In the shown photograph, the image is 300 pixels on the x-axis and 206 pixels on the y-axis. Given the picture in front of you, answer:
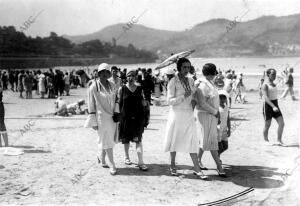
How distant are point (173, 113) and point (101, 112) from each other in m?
1.10

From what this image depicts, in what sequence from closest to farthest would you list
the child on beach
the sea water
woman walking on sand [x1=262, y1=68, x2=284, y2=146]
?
1. the child on beach
2. woman walking on sand [x1=262, y1=68, x2=284, y2=146]
3. the sea water

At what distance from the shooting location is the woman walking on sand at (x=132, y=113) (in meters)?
6.46

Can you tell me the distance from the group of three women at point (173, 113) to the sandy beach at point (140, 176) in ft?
1.16

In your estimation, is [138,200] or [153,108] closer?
[138,200]

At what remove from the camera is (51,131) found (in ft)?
34.1

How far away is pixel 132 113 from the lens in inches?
255

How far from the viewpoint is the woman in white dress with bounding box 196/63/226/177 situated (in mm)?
5879

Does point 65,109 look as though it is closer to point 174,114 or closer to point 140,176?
point 140,176

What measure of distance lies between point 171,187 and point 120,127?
1.47 metres

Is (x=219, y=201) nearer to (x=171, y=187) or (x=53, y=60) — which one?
(x=171, y=187)

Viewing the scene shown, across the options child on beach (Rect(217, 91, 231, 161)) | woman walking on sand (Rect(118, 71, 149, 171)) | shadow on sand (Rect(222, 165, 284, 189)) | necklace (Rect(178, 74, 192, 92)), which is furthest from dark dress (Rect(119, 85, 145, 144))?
shadow on sand (Rect(222, 165, 284, 189))

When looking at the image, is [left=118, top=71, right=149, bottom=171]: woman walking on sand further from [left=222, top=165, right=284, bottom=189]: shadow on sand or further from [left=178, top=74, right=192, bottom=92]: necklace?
[left=222, top=165, right=284, bottom=189]: shadow on sand

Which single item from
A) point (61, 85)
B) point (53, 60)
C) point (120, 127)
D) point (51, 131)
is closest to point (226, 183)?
point (120, 127)

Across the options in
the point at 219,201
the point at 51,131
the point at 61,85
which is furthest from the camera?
the point at 61,85
